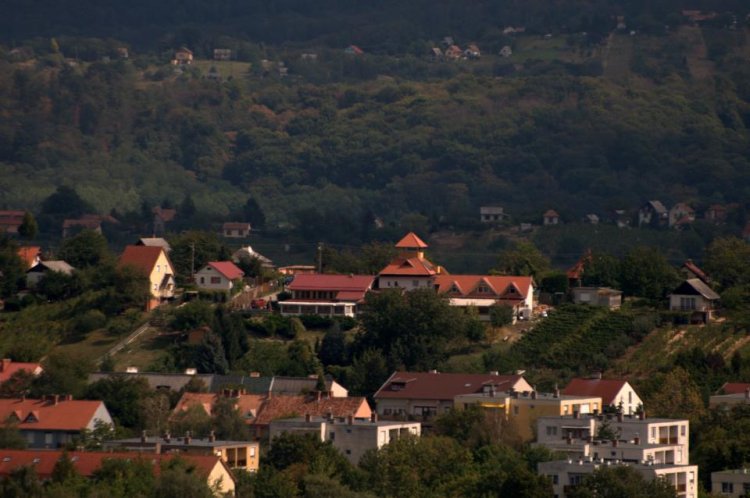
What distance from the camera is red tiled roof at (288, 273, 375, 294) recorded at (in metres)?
103

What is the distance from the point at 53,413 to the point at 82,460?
12268 millimetres

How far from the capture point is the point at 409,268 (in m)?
105

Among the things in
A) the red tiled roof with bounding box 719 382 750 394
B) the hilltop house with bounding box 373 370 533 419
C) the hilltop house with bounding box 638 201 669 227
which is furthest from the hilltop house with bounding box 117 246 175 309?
the hilltop house with bounding box 638 201 669 227

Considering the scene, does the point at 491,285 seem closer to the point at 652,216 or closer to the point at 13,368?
the point at 13,368

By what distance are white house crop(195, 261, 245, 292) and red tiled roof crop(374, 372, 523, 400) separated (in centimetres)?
1847

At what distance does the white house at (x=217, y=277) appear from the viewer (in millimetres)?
105125

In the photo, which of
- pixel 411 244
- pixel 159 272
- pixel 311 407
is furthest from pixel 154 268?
pixel 311 407

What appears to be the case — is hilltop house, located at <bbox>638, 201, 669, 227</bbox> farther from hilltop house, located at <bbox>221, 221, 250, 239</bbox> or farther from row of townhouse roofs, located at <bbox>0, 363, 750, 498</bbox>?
row of townhouse roofs, located at <bbox>0, 363, 750, 498</bbox>

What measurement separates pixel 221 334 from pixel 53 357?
8423mm

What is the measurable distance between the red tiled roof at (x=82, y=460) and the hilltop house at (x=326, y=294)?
103 feet

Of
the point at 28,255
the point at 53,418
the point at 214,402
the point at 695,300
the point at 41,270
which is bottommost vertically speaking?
the point at 53,418

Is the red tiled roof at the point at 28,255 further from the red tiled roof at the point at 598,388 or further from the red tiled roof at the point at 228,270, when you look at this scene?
the red tiled roof at the point at 598,388

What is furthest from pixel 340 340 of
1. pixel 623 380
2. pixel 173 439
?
pixel 173 439

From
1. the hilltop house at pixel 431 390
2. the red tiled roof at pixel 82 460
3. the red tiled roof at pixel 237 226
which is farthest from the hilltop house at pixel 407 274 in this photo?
the red tiled roof at pixel 237 226
